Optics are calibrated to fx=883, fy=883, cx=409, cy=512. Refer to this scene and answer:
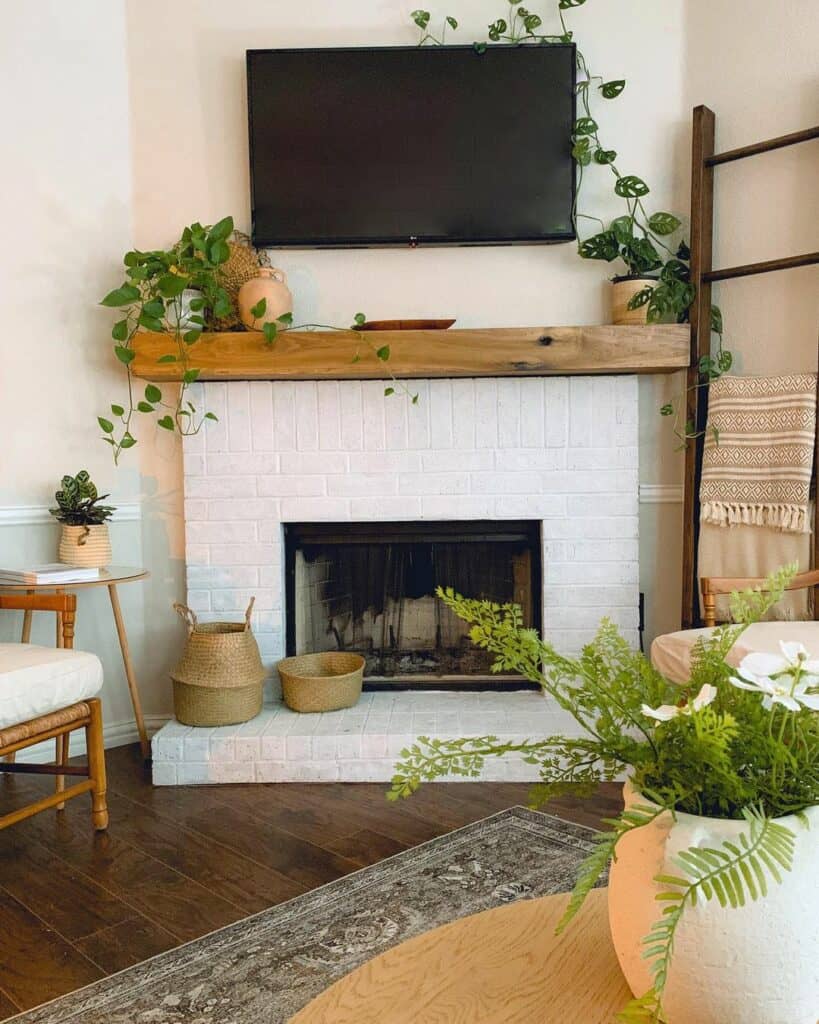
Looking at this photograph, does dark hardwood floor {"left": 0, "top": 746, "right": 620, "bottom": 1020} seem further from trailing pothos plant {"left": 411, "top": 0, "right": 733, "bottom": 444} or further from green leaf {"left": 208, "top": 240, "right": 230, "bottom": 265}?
green leaf {"left": 208, "top": 240, "right": 230, "bottom": 265}

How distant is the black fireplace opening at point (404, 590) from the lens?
3.05 m

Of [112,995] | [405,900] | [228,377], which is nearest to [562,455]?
[228,377]

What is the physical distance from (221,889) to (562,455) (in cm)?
170

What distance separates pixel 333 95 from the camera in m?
2.88

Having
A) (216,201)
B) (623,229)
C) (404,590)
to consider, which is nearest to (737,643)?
(404,590)

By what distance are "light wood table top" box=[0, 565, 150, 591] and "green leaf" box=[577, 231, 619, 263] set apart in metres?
1.74

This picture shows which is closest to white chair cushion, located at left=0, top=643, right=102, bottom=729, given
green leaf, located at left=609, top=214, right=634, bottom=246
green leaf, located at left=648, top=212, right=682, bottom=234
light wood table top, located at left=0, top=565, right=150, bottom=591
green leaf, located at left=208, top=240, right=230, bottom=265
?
light wood table top, located at left=0, top=565, right=150, bottom=591

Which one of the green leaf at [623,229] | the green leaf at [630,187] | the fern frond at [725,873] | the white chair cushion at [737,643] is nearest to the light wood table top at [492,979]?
the fern frond at [725,873]

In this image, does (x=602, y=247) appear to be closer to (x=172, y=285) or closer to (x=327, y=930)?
(x=172, y=285)

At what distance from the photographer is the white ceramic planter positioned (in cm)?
73

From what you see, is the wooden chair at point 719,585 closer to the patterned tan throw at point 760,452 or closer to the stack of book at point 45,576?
Answer: the patterned tan throw at point 760,452

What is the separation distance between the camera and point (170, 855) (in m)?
2.13

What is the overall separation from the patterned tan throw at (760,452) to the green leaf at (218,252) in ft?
5.25

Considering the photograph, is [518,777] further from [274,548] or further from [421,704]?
[274,548]
